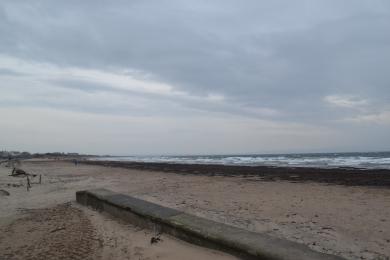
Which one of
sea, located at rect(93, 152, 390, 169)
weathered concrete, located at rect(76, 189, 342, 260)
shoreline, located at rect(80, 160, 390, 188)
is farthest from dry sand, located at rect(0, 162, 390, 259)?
sea, located at rect(93, 152, 390, 169)

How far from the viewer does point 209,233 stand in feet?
16.9

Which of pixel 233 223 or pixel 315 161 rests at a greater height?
pixel 315 161

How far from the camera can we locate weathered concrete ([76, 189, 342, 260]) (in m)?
4.26

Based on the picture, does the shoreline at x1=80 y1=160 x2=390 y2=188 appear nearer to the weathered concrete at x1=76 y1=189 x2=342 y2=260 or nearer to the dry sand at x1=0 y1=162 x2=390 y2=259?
the dry sand at x1=0 y1=162 x2=390 y2=259

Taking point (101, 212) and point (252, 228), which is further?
point (101, 212)

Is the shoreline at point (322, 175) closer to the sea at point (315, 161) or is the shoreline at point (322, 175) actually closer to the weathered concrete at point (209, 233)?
the sea at point (315, 161)

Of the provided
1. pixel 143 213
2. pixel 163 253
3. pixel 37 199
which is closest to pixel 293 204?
pixel 143 213

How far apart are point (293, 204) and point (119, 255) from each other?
19.4 feet

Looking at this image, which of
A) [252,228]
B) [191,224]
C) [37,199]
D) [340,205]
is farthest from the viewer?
[37,199]

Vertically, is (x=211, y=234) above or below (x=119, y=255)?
above

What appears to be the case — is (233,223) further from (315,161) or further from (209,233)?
(315,161)

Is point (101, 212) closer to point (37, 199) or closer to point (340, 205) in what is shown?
point (37, 199)

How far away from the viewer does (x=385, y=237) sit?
234 inches

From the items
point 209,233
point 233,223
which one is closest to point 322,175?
point 233,223
